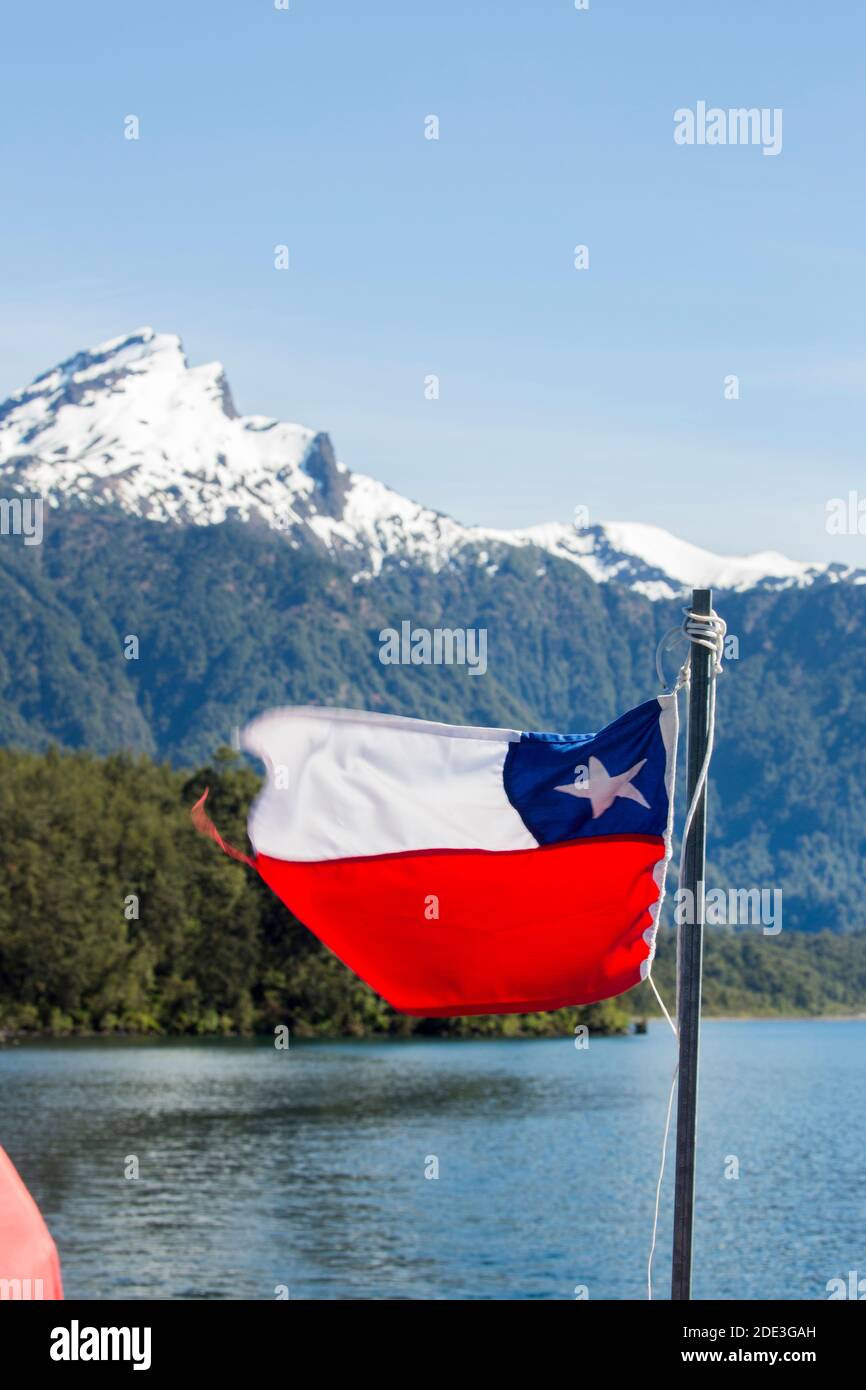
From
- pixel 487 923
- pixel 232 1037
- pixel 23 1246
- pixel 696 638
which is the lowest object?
pixel 232 1037

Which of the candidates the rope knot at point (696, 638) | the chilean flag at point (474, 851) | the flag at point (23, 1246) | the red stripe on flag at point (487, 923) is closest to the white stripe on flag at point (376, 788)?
the chilean flag at point (474, 851)

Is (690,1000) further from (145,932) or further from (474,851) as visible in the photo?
(145,932)

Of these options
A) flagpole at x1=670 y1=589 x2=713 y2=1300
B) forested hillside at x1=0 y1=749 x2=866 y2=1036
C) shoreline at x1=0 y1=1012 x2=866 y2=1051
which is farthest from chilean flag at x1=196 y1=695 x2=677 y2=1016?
forested hillside at x1=0 y1=749 x2=866 y2=1036

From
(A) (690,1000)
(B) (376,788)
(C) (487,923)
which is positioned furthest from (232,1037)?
(A) (690,1000)

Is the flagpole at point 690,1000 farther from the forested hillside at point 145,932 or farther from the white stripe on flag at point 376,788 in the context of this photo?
the forested hillside at point 145,932

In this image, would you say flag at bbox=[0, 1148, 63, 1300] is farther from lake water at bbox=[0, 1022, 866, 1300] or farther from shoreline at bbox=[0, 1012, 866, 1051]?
shoreline at bbox=[0, 1012, 866, 1051]
